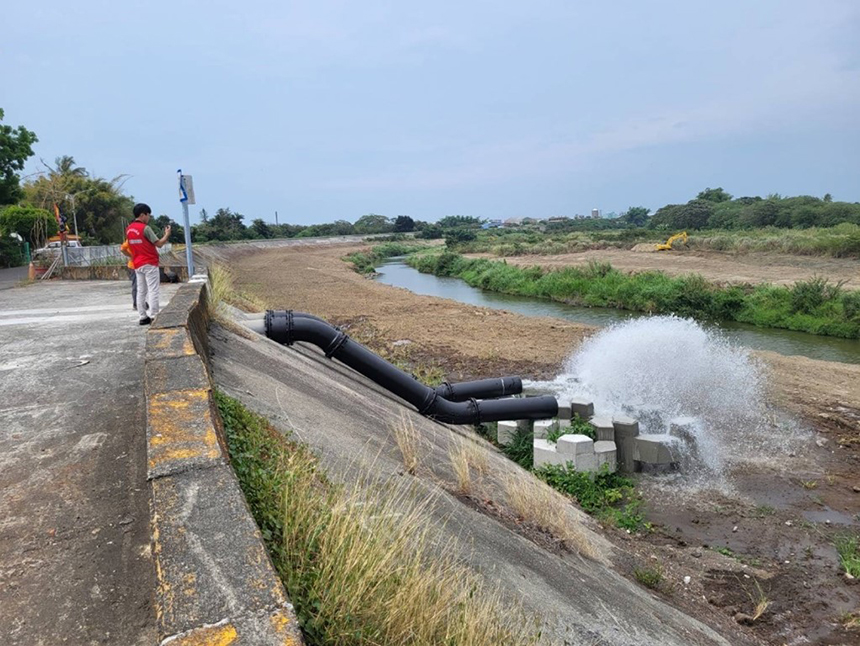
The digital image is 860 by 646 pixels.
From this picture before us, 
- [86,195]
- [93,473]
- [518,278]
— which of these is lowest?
[518,278]

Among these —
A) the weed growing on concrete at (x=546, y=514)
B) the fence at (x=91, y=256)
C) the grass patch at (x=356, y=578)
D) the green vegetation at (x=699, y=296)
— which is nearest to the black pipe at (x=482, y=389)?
the weed growing on concrete at (x=546, y=514)

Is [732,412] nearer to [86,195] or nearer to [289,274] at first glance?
[289,274]

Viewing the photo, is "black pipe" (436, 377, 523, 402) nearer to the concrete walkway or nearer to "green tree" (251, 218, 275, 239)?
the concrete walkway

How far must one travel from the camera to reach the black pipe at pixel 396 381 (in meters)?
9.79

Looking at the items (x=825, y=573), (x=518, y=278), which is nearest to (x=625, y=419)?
(x=825, y=573)

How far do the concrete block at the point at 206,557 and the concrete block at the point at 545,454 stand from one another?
21.8 feet

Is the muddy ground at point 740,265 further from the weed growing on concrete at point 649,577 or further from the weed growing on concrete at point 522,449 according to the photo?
the weed growing on concrete at point 649,577

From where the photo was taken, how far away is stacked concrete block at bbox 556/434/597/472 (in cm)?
877

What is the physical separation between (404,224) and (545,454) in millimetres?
128957

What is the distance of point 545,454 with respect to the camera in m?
8.98

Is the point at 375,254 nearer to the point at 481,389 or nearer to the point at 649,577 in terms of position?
the point at 481,389

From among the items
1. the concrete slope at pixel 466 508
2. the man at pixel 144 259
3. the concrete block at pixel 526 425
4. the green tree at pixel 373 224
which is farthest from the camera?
the green tree at pixel 373 224

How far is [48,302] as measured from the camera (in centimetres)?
1170

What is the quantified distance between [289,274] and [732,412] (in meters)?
36.1
